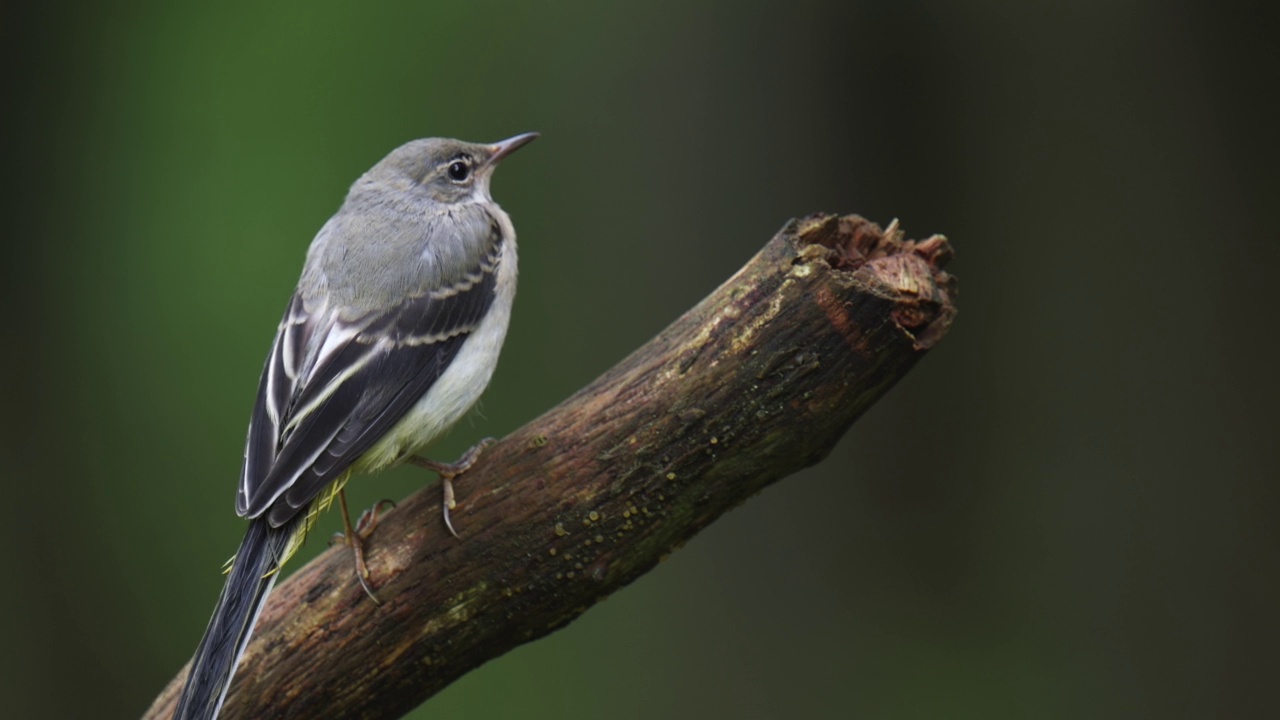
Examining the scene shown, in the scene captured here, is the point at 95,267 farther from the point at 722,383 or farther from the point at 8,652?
the point at 722,383

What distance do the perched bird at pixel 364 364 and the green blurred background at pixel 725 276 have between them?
2544 millimetres

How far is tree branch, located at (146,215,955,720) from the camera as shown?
12.4ft

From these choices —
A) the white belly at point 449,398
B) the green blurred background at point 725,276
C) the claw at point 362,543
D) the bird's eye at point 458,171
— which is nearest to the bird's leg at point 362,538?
the claw at point 362,543

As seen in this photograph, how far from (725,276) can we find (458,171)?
2202 millimetres

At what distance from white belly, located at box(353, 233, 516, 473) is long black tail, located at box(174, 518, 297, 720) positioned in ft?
1.48

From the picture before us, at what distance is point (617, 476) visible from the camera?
13.1ft

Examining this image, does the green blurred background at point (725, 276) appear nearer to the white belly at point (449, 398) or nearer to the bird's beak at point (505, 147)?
the bird's beak at point (505, 147)

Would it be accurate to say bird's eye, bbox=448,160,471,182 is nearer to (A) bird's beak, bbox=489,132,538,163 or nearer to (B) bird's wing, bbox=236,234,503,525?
(A) bird's beak, bbox=489,132,538,163

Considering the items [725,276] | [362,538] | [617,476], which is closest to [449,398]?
[362,538]

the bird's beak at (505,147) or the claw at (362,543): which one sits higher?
the bird's beak at (505,147)

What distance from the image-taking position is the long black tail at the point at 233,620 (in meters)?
3.72

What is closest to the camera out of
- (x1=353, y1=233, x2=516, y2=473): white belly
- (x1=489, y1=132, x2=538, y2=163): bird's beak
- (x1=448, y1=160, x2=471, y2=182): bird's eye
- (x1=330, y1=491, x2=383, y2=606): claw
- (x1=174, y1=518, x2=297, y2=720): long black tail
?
(x1=174, y1=518, x2=297, y2=720): long black tail

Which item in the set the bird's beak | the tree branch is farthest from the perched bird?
the bird's beak

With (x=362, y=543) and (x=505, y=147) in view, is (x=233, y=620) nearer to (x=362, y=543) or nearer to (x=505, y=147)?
(x=362, y=543)
